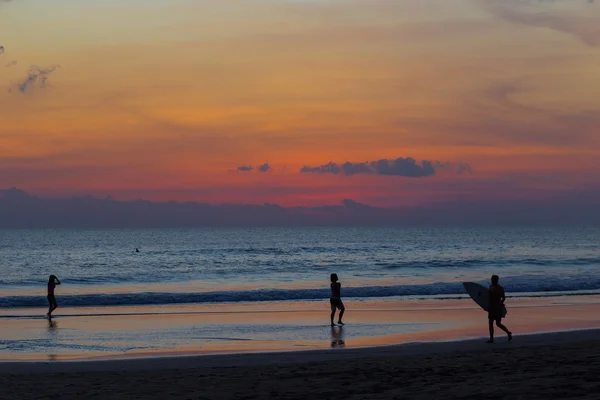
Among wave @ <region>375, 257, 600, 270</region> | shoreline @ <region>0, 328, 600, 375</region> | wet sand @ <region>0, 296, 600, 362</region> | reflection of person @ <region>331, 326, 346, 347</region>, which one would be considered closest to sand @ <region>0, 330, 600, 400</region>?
shoreline @ <region>0, 328, 600, 375</region>

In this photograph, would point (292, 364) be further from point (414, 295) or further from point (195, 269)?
point (195, 269)

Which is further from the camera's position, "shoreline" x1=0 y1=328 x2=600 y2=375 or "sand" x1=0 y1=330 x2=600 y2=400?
"shoreline" x1=0 y1=328 x2=600 y2=375

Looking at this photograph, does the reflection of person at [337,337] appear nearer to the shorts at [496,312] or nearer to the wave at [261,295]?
the shorts at [496,312]

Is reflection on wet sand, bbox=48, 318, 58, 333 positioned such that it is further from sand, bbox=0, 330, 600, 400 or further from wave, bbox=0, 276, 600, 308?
wave, bbox=0, 276, 600, 308

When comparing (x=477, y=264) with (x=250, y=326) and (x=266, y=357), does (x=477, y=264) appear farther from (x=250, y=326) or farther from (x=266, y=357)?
(x=266, y=357)

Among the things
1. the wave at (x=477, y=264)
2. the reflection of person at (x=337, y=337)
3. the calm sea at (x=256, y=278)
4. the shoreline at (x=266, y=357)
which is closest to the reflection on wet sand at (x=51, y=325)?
the shoreline at (x=266, y=357)

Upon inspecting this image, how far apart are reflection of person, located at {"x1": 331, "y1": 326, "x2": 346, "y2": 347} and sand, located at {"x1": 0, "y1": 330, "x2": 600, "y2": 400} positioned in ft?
5.26

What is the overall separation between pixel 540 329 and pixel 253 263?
56146 mm

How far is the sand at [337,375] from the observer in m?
11.5

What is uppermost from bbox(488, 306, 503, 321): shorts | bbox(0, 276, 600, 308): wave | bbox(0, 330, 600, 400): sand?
bbox(488, 306, 503, 321): shorts

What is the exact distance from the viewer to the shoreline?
624 inches

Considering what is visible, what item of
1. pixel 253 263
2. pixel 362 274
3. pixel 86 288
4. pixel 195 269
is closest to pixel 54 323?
pixel 86 288

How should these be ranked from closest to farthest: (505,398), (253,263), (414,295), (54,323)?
(505,398) < (54,323) < (414,295) < (253,263)

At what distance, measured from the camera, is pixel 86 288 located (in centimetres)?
4853
